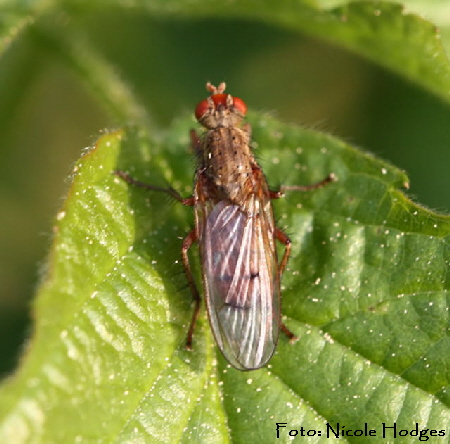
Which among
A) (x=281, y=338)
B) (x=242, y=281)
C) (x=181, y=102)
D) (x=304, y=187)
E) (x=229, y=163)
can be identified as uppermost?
(x=181, y=102)

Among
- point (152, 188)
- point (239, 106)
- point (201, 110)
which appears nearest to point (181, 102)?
point (201, 110)

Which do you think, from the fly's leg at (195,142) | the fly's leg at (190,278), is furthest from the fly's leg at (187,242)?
the fly's leg at (195,142)

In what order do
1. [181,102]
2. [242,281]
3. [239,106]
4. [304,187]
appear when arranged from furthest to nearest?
[181,102] → [239,106] → [304,187] → [242,281]

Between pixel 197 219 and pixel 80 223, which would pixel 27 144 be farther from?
pixel 80 223

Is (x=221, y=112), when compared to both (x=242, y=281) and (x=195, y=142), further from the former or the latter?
(x=242, y=281)

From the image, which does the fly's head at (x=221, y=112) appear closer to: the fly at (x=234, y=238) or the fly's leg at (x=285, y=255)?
the fly at (x=234, y=238)
